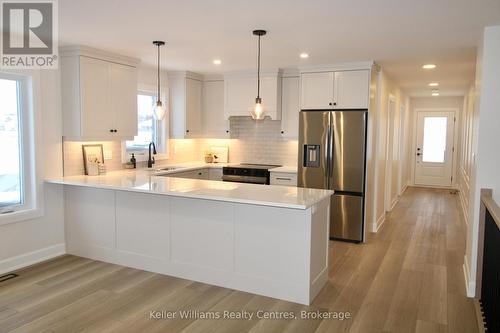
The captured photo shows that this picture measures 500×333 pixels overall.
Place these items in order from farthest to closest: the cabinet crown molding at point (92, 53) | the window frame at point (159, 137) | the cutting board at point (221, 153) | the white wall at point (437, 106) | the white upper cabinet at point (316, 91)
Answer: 1. the white wall at point (437, 106)
2. the cutting board at point (221, 153)
3. the window frame at point (159, 137)
4. the white upper cabinet at point (316, 91)
5. the cabinet crown molding at point (92, 53)

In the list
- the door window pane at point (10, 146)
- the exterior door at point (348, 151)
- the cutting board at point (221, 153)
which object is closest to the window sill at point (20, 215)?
the door window pane at point (10, 146)

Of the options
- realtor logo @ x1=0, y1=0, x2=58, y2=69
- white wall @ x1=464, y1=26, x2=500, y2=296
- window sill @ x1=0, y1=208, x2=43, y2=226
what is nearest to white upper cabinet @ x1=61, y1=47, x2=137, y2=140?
realtor logo @ x1=0, y1=0, x2=58, y2=69

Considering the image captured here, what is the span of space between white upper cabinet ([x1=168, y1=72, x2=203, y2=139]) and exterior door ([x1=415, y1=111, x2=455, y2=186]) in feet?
22.9

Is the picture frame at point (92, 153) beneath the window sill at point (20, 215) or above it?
above

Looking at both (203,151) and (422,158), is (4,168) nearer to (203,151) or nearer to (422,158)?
(203,151)

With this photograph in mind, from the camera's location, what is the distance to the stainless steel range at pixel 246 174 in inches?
231

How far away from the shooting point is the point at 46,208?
176 inches

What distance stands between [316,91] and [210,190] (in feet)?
8.32

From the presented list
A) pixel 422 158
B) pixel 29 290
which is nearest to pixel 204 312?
pixel 29 290

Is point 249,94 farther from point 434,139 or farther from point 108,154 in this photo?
point 434,139

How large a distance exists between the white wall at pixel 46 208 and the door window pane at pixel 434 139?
9.31 m

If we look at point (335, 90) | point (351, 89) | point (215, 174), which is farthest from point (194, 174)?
point (351, 89)

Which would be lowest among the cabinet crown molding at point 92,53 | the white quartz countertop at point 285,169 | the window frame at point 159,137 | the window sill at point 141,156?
the white quartz countertop at point 285,169

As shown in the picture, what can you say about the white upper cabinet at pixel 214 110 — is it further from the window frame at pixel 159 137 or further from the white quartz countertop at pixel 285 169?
the white quartz countertop at pixel 285 169
